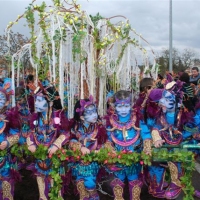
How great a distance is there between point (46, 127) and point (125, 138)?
856 millimetres

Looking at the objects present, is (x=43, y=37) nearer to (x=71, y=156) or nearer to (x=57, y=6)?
(x=57, y=6)

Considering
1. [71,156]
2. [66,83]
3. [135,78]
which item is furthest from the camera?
[135,78]

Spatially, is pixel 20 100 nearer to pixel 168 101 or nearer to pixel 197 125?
pixel 168 101

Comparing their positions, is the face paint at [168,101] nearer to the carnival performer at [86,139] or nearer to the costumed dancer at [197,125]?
the costumed dancer at [197,125]

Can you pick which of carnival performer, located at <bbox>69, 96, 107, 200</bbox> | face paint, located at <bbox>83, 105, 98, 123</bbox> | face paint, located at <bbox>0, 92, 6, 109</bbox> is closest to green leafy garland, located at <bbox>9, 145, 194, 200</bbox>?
carnival performer, located at <bbox>69, 96, 107, 200</bbox>

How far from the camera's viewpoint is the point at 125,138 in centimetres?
344

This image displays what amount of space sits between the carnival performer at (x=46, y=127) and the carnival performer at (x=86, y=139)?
128 mm

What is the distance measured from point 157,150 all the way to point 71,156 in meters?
0.84

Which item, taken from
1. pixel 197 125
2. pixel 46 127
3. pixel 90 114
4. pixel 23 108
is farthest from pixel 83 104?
pixel 23 108

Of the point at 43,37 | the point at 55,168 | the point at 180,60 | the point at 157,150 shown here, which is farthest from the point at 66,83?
the point at 180,60

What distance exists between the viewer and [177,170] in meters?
3.70

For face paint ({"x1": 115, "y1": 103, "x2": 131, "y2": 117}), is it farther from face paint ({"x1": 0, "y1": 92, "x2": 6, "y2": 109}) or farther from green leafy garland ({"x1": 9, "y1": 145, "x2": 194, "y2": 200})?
face paint ({"x1": 0, "y1": 92, "x2": 6, "y2": 109})

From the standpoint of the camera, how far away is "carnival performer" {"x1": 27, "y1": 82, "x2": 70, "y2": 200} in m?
3.47

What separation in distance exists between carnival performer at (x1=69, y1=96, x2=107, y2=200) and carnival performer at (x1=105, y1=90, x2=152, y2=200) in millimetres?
124
